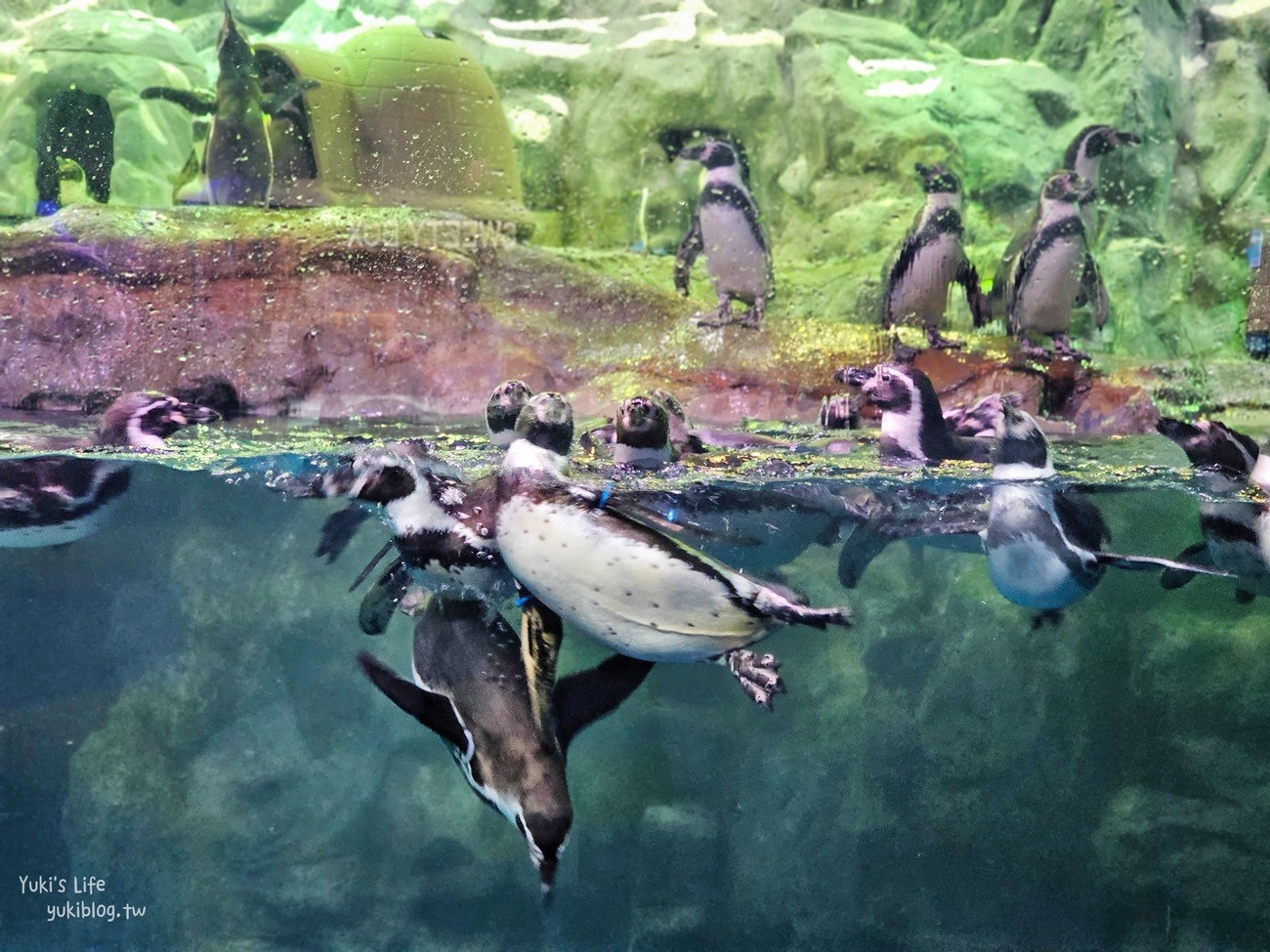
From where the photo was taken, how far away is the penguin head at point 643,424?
460 cm

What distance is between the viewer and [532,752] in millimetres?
3791

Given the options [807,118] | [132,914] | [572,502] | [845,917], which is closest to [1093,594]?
[845,917]

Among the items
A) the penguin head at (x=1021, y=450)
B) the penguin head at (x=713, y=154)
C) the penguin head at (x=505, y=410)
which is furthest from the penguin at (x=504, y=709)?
the penguin head at (x=713, y=154)

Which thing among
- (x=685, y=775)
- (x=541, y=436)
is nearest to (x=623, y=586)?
(x=541, y=436)

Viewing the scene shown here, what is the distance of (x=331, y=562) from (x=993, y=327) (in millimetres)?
4218

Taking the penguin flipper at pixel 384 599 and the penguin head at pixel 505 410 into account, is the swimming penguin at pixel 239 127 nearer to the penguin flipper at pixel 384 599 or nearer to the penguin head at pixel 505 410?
the penguin head at pixel 505 410

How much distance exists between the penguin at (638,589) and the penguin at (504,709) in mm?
208

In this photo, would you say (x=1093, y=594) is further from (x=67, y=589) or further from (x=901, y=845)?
(x=67, y=589)

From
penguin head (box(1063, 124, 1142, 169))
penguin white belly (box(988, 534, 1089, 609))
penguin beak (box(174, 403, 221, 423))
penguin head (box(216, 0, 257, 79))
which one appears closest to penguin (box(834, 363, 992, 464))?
penguin white belly (box(988, 534, 1089, 609))

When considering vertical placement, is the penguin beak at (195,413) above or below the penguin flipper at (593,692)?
above

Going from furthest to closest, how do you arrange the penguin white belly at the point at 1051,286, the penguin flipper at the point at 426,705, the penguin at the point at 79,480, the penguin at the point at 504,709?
the penguin white belly at the point at 1051,286 < the penguin at the point at 79,480 < the penguin flipper at the point at 426,705 < the penguin at the point at 504,709

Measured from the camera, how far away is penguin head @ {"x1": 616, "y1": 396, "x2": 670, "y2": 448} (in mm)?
4598

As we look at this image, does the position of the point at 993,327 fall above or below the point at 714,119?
below

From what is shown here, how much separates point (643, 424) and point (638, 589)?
102 centimetres
